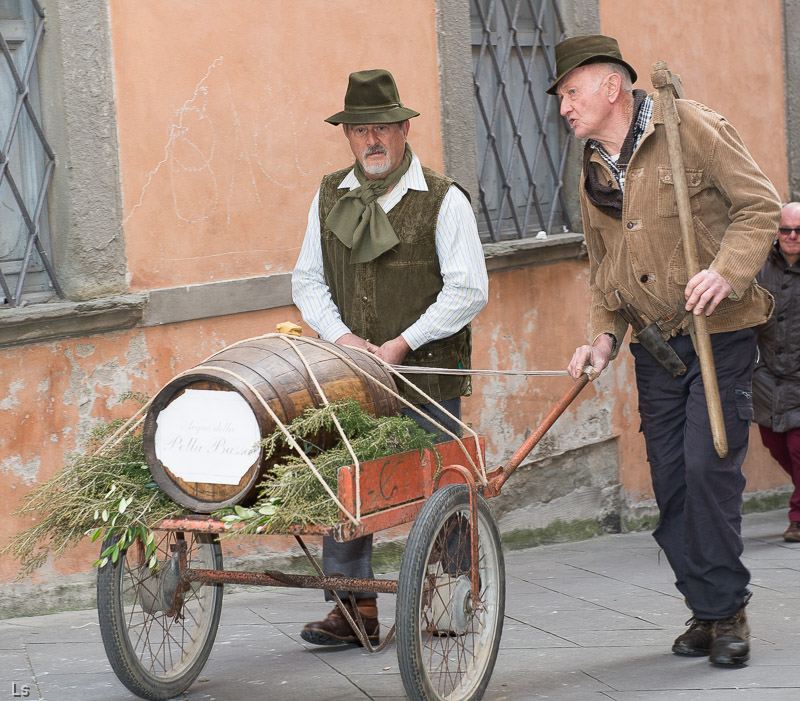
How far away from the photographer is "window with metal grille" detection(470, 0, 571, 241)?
6.81 metres

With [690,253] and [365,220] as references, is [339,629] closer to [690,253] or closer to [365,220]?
[365,220]

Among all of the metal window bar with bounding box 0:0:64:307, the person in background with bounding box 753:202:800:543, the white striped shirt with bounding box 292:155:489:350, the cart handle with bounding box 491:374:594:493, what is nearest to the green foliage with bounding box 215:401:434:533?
the cart handle with bounding box 491:374:594:493

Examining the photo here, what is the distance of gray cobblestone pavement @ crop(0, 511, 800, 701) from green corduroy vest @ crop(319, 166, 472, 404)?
3.29ft

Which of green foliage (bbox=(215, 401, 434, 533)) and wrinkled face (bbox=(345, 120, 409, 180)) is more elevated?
wrinkled face (bbox=(345, 120, 409, 180))

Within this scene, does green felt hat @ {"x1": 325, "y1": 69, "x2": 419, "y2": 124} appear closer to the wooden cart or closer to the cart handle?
the cart handle

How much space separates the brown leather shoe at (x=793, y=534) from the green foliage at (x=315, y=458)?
4039 millimetres

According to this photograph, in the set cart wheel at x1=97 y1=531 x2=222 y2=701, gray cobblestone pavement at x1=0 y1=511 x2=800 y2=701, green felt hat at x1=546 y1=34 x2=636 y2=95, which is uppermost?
green felt hat at x1=546 y1=34 x2=636 y2=95

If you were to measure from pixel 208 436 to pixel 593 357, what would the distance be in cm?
151

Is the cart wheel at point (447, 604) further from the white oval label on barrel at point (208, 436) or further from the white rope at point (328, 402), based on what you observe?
the white oval label on barrel at point (208, 436)

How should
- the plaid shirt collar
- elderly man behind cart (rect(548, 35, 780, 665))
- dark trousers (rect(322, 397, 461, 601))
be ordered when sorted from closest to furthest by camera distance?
elderly man behind cart (rect(548, 35, 780, 665)) → the plaid shirt collar → dark trousers (rect(322, 397, 461, 601))

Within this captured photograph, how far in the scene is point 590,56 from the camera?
13.5ft

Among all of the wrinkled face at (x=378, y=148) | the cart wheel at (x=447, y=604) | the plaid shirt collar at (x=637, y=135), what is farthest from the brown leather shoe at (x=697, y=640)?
the wrinkled face at (x=378, y=148)

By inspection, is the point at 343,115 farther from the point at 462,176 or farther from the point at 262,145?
the point at 462,176

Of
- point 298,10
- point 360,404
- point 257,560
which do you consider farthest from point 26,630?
point 298,10
